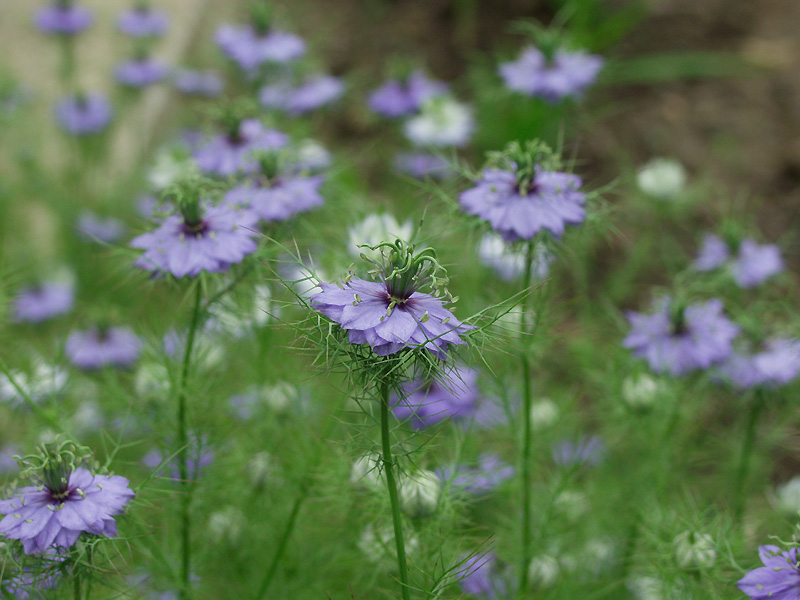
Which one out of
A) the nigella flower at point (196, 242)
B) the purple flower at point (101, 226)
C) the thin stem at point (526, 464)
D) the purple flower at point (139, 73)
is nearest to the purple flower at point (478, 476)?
the thin stem at point (526, 464)

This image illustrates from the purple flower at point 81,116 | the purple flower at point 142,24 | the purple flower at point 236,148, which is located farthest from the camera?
the purple flower at point 142,24

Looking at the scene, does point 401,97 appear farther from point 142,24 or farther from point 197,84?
point 142,24

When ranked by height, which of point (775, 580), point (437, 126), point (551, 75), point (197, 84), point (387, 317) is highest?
point (197, 84)

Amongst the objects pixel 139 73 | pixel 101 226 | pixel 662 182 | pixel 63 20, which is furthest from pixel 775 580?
pixel 63 20

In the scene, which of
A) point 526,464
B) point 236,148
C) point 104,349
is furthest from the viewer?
point 104,349

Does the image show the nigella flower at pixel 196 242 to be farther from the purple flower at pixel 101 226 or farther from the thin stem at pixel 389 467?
the purple flower at pixel 101 226

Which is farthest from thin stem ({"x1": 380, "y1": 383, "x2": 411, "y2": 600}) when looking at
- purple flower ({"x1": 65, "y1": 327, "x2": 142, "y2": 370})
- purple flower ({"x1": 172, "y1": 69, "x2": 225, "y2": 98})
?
purple flower ({"x1": 172, "y1": 69, "x2": 225, "y2": 98})
